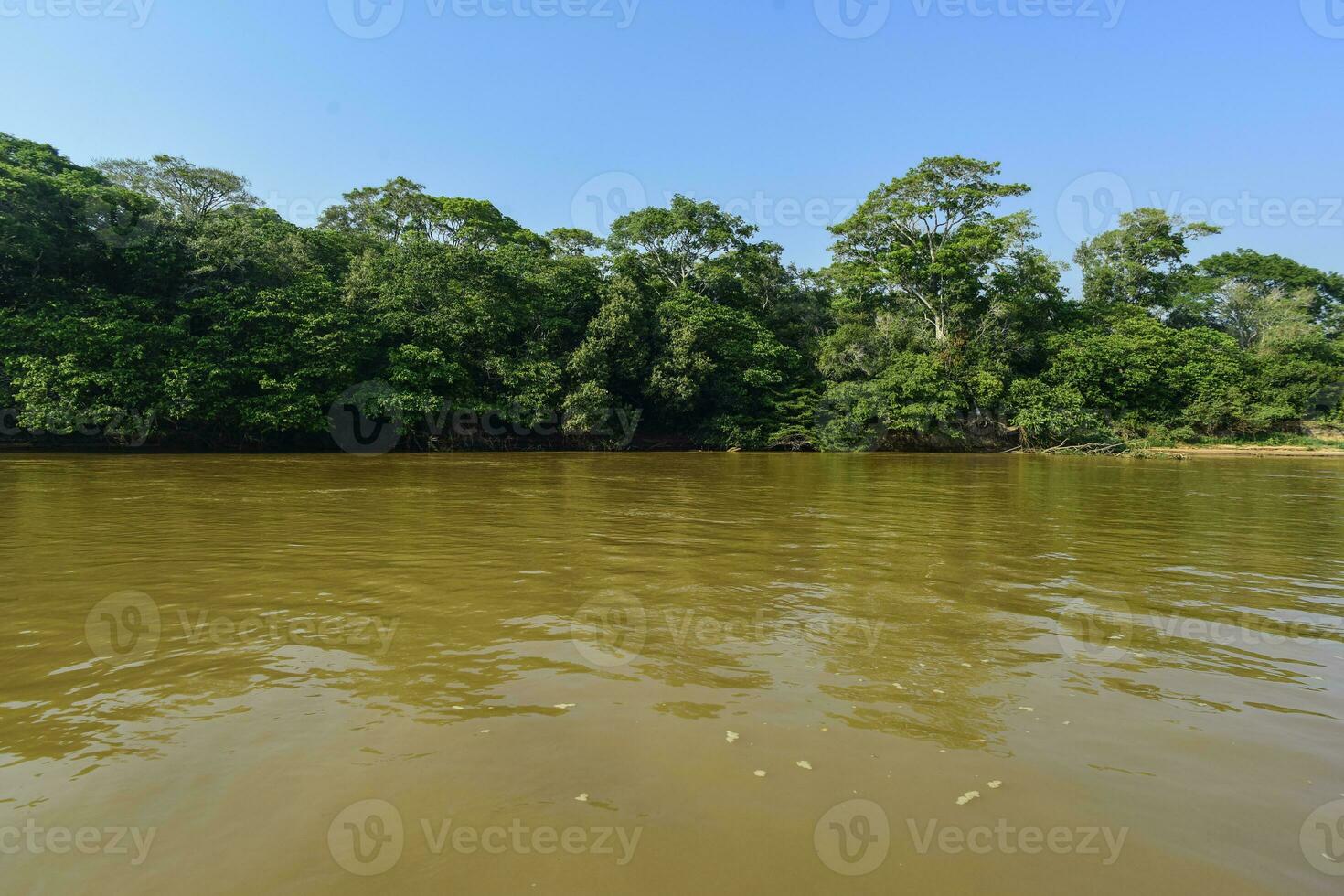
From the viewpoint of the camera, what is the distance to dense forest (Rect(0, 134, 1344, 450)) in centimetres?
2334

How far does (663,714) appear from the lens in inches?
119

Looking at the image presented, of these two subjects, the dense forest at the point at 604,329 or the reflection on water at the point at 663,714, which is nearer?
the reflection on water at the point at 663,714

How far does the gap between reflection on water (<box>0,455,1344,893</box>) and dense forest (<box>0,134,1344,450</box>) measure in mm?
19748

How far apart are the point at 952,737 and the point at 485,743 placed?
1.96m

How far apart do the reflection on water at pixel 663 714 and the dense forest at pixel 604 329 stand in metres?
19.7

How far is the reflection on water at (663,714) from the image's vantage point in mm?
2043

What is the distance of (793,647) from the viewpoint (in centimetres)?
397

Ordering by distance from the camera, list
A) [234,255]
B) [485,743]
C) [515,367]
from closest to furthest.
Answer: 1. [485,743]
2. [234,255]
3. [515,367]

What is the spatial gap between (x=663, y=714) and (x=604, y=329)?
92.1 ft

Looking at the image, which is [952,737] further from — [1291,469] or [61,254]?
[61,254]

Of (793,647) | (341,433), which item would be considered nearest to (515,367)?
(341,433)

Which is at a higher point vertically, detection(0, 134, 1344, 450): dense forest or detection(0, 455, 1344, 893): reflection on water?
detection(0, 134, 1344, 450): dense forest

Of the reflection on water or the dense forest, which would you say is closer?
the reflection on water

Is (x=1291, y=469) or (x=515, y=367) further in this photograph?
(x=515, y=367)
